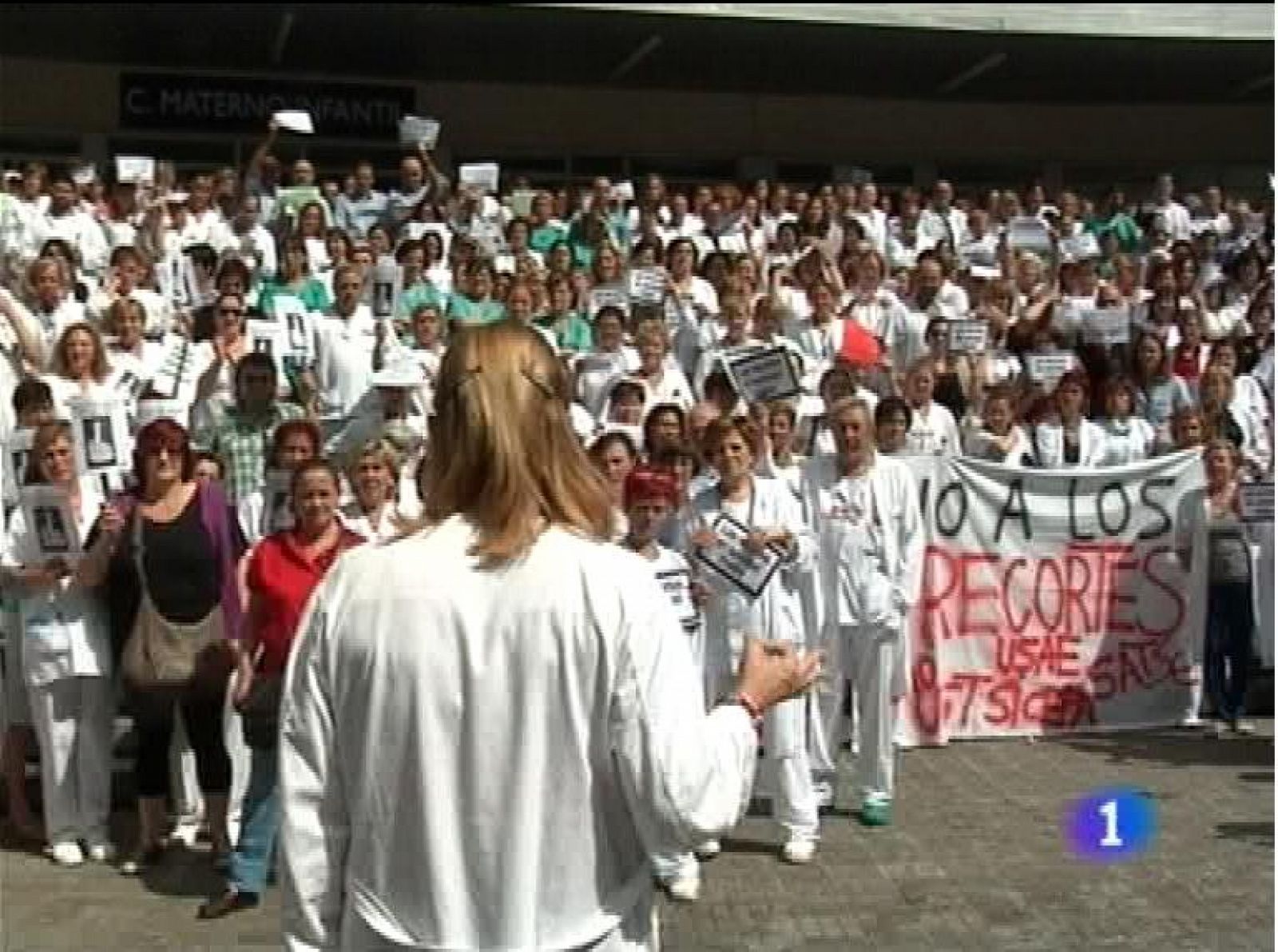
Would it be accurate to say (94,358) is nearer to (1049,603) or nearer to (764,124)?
(1049,603)

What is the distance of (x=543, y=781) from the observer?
119 inches

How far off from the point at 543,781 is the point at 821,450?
7.06 m

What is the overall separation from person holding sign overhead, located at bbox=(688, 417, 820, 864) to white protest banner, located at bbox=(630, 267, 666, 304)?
4.58 meters

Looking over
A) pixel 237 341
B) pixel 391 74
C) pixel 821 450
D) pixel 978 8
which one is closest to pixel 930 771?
pixel 821 450

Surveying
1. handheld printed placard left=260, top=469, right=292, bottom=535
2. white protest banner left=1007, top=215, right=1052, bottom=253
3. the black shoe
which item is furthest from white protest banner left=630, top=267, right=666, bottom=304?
the black shoe

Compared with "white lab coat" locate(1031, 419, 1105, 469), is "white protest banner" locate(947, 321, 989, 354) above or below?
above

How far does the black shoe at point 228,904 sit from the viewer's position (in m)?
7.28

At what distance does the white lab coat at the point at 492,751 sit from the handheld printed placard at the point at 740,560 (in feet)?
16.7

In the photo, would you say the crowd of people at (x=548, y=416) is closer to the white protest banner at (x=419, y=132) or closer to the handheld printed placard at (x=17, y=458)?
the handheld printed placard at (x=17, y=458)

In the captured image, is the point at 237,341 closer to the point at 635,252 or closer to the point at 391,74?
the point at 635,252

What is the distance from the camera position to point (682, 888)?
24.3ft

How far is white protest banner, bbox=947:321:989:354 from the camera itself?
1270 cm

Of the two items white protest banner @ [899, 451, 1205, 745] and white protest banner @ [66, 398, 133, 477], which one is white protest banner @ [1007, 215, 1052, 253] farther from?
white protest banner @ [66, 398, 133, 477]

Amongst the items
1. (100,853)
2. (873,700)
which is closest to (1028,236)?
(873,700)
